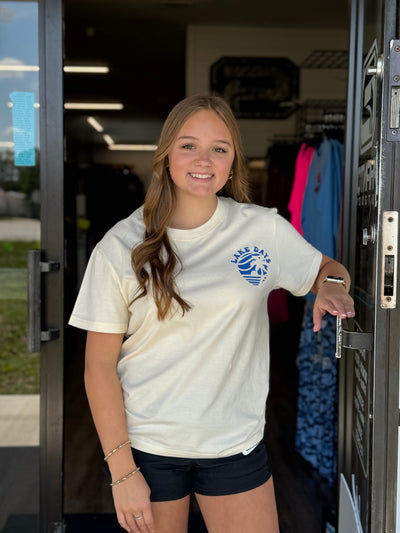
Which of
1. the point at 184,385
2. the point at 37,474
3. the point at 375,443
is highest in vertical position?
the point at 184,385

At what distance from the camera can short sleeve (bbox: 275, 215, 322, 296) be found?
153 cm

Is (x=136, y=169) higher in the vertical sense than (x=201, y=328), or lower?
higher

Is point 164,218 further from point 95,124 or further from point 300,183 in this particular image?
point 95,124

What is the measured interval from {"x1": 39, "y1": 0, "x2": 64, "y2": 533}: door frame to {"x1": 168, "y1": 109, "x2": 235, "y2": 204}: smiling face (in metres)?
0.62

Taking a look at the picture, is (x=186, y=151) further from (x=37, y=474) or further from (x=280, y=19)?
(x=280, y=19)

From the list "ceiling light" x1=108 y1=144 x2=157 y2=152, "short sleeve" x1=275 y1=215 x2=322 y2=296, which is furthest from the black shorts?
"ceiling light" x1=108 y1=144 x2=157 y2=152

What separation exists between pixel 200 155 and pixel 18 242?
3.03 ft

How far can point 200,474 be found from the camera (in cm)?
148

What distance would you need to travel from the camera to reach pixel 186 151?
1.49 metres

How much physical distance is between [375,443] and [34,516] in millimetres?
1199

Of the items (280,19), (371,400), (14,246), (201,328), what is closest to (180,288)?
(201,328)

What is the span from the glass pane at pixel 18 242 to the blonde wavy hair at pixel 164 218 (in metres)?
0.63

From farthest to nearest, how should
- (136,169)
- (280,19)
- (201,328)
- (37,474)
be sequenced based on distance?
(136,169) → (280,19) → (37,474) → (201,328)

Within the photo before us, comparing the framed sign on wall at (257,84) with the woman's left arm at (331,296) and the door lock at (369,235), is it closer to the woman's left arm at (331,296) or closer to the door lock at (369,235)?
the door lock at (369,235)
